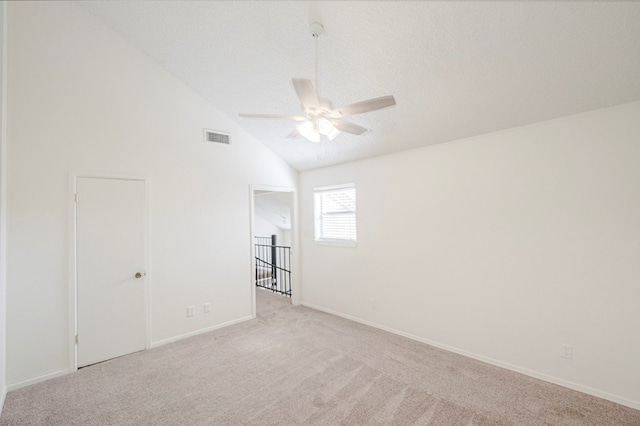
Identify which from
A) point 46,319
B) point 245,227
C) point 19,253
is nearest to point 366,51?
point 245,227

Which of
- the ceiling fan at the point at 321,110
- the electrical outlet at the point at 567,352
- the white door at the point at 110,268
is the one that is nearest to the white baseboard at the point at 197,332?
the white door at the point at 110,268

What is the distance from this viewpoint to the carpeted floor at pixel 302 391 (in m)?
2.23

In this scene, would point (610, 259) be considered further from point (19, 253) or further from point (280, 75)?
point (19, 253)

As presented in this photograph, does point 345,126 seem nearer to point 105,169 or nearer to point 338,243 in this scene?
point 338,243

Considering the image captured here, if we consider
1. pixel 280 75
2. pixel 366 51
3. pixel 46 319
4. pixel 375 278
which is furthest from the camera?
pixel 375 278

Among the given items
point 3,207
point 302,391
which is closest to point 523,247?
point 302,391

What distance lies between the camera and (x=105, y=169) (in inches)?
127

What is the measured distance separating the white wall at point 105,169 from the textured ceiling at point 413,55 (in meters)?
0.46

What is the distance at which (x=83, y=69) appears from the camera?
310 centimetres

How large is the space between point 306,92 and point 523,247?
260 centimetres

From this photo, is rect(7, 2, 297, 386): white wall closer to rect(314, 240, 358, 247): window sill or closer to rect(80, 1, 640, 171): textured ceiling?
rect(80, 1, 640, 171): textured ceiling

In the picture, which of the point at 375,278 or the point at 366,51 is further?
the point at 375,278

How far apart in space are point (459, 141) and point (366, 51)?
60.6 inches

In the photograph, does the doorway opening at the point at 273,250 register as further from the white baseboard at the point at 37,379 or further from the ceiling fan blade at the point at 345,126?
the ceiling fan blade at the point at 345,126
